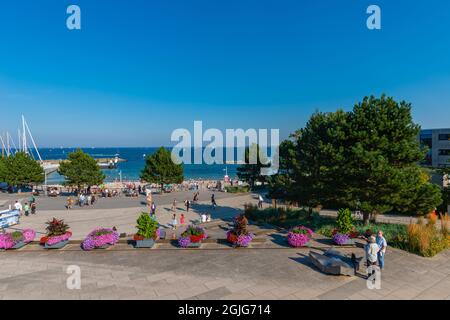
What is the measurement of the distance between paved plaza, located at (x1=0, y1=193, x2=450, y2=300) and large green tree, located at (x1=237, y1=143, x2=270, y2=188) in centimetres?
2784

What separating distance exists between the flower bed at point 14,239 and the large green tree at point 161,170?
23330 mm

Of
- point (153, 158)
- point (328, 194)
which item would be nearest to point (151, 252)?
point (328, 194)

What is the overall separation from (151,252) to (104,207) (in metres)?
17.3

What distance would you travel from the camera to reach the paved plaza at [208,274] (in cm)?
870

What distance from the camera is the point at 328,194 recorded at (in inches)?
653

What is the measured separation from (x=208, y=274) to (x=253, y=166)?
3288cm

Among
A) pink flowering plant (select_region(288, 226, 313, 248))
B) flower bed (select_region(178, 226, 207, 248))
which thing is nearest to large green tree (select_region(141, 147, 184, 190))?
flower bed (select_region(178, 226, 207, 248))

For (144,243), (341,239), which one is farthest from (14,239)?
(341,239)

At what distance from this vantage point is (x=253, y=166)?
140 ft

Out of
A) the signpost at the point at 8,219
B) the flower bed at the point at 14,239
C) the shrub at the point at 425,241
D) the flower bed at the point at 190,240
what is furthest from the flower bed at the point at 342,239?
the signpost at the point at 8,219

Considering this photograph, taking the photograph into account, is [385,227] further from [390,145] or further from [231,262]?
[231,262]

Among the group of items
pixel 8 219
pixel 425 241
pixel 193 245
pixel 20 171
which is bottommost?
pixel 8 219

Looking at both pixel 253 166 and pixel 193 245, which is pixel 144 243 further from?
pixel 253 166

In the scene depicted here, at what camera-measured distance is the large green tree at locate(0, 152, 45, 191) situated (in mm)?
38031
